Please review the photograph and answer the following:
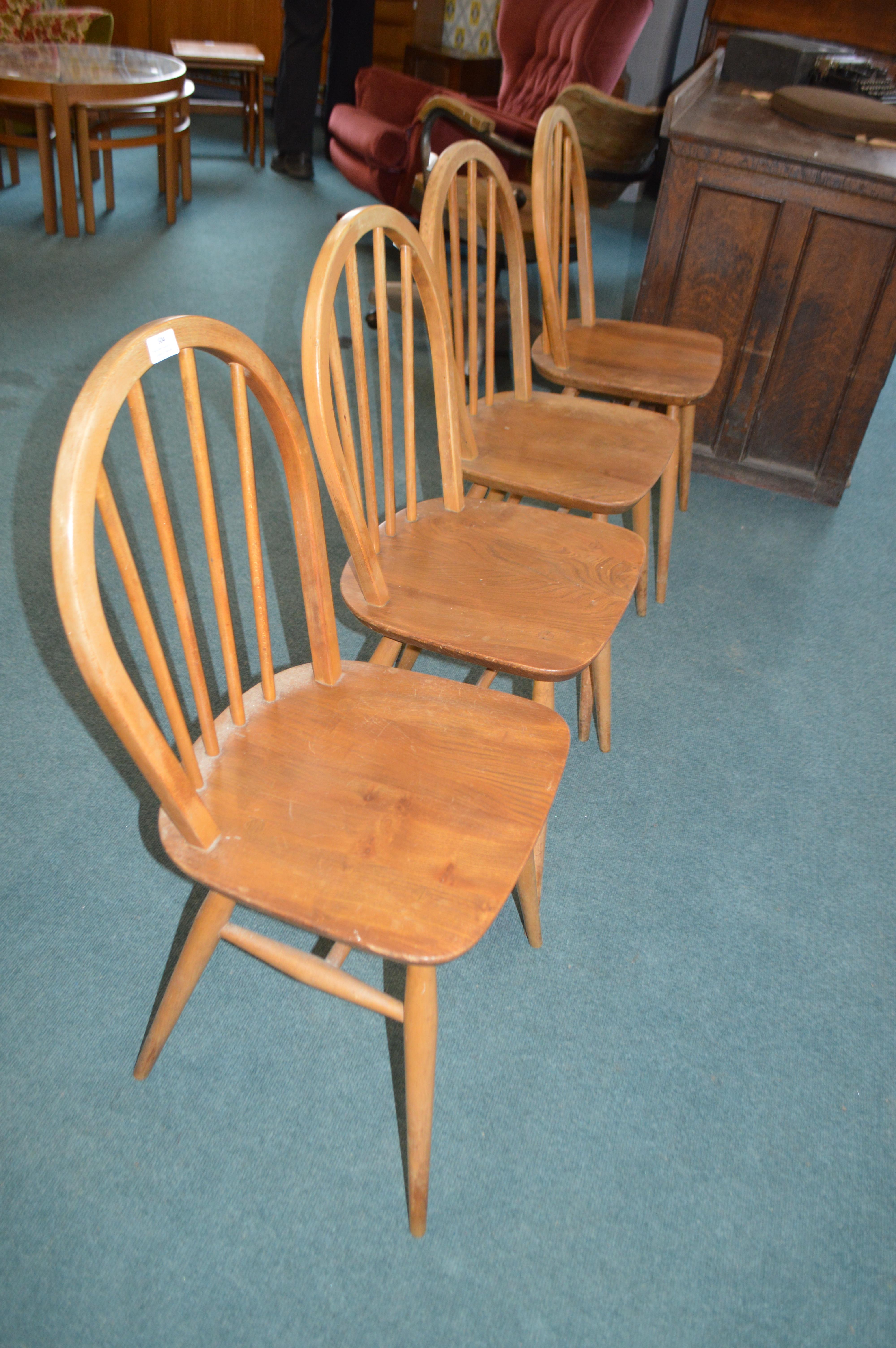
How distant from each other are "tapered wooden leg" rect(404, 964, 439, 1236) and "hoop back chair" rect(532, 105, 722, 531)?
3.93 feet

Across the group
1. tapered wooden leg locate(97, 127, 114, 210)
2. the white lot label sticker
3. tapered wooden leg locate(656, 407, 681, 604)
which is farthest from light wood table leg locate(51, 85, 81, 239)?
the white lot label sticker

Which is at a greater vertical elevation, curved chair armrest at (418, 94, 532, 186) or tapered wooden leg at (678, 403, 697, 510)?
curved chair armrest at (418, 94, 532, 186)

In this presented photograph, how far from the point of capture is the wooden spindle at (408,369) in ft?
4.06

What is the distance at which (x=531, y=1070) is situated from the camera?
1.21 meters

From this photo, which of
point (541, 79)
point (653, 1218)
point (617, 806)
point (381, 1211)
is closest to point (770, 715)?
point (617, 806)

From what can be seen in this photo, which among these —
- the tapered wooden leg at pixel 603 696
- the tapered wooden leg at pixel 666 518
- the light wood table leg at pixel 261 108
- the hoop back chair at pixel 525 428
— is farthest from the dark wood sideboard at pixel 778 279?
the light wood table leg at pixel 261 108

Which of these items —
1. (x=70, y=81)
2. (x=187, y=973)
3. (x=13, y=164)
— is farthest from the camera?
(x=13, y=164)

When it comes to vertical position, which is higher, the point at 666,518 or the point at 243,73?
the point at 243,73

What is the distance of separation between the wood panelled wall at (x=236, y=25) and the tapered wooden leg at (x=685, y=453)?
4140 millimetres

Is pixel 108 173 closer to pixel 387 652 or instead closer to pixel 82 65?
pixel 82 65

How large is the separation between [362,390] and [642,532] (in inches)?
41.2

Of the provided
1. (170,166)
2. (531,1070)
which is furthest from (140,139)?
(531,1070)

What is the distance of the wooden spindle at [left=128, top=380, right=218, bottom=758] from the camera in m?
0.83

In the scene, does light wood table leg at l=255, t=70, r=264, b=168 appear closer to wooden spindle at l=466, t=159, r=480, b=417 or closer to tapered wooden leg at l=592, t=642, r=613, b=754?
wooden spindle at l=466, t=159, r=480, b=417
